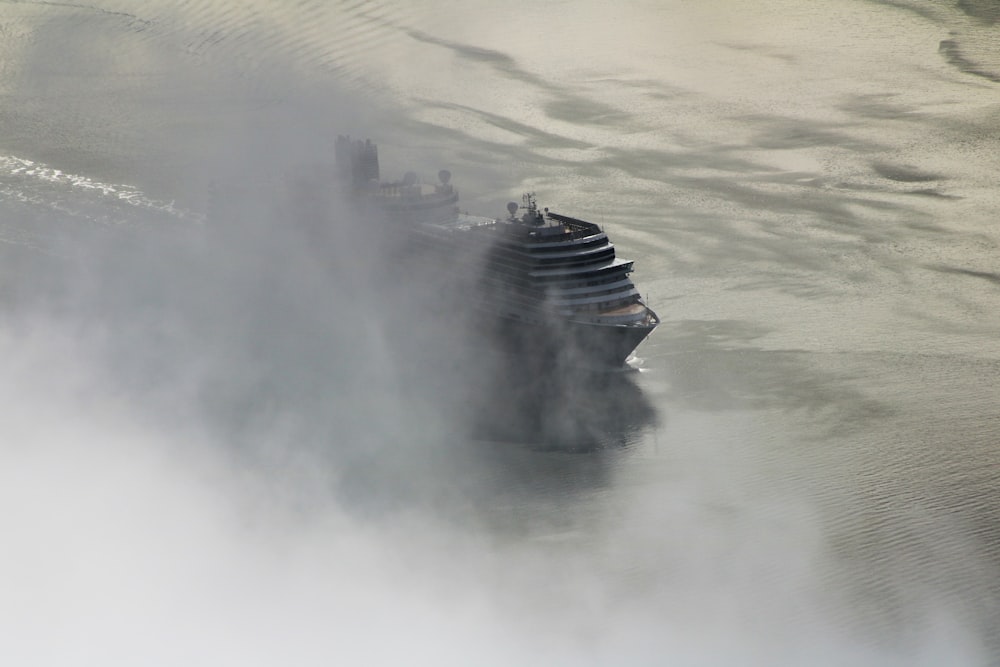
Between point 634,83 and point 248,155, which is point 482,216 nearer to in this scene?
point 248,155

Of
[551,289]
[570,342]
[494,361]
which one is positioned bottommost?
[494,361]

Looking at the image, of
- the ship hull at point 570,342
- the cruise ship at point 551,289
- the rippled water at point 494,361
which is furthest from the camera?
A: the cruise ship at point 551,289

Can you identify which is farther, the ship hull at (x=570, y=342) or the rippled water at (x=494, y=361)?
the ship hull at (x=570, y=342)

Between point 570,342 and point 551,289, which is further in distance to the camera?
point 551,289

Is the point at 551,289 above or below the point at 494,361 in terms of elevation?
above

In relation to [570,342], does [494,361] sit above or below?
below
